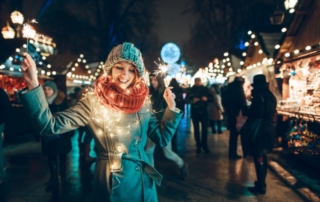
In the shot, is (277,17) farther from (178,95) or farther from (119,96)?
(119,96)

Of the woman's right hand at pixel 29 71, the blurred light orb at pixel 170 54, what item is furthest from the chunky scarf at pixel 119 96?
the blurred light orb at pixel 170 54

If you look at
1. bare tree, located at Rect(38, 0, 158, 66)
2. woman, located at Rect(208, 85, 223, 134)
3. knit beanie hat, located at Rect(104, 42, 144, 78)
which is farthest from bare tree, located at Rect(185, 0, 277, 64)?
knit beanie hat, located at Rect(104, 42, 144, 78)

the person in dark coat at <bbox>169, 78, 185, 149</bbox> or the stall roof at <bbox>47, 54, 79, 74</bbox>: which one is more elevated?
the stall roof at <bbox>47, 54, 79, 74</bbox>

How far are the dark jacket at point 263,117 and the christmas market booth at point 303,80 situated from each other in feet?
4.31

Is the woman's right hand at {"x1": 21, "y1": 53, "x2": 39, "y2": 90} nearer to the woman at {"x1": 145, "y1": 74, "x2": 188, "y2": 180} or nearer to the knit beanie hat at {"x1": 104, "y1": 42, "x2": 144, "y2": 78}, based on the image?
the knit beanie hat at {"x1": 104, "y1": 42, "x2": 144, "y2": 78}

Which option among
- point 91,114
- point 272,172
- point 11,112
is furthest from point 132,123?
point 11,112

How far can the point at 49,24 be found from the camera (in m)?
24.6

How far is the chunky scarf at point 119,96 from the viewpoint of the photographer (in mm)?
2422

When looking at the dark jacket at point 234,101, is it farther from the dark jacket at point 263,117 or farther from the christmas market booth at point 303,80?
the dark jacket at point 263,117

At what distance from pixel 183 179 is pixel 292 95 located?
14.8 ft

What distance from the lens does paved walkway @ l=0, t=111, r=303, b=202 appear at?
506 cm

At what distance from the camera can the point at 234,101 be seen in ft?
24.5

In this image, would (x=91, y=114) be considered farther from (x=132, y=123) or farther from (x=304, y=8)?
(x=304, y=8)

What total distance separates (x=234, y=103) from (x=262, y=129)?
90.3 inches
